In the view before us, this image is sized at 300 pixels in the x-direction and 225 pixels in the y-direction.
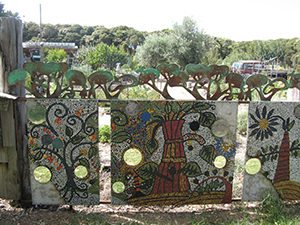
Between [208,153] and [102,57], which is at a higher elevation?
[102,57]

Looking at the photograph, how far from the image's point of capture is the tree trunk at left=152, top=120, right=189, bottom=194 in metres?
3.41

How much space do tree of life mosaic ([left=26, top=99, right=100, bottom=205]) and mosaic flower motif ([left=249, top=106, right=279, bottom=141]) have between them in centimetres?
165

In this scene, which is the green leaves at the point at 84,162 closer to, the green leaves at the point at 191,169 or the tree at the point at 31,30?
the green leaves at the point at 191,169

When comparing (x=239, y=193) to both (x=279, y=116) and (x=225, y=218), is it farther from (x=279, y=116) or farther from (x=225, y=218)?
(x=279, y=116)

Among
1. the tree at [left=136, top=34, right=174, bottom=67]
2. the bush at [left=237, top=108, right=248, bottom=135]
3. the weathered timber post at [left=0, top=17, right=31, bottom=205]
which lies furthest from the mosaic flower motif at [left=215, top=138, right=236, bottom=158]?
the tree at [left=136, top=34, right=174, bottom=67]

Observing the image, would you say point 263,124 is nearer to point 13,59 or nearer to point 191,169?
point 191,169

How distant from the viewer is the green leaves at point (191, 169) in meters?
3.49

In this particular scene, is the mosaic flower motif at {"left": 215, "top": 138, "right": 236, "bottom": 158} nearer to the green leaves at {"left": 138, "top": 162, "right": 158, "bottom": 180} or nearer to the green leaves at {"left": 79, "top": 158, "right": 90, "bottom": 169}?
the green leaves at {"left": 138, "top": 162, "right": 158, "bottom": 180}

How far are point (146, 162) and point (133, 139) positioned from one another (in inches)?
11.4

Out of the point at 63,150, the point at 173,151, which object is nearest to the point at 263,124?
the point at 173,151

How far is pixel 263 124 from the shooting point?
11.5ft

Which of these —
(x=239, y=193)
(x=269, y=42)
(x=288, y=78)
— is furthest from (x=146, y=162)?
(x=269, y=42)

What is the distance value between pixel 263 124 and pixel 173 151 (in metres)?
0.99

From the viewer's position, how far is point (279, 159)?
361 cm
